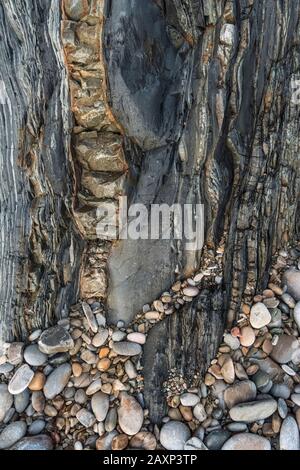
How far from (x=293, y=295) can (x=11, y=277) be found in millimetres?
2751

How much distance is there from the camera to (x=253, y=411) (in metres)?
2.61

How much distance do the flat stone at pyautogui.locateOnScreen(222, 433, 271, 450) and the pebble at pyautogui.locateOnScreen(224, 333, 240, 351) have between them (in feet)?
2.29

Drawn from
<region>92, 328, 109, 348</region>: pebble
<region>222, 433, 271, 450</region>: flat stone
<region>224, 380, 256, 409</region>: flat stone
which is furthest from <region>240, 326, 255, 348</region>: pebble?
<region>92, 328, 109, 348</region>: pebble

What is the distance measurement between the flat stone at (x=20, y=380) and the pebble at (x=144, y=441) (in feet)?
3.42

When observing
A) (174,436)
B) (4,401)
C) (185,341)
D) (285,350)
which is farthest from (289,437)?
(4,401)

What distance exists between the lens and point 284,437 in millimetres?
2555

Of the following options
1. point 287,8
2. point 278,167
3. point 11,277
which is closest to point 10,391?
point 11,277

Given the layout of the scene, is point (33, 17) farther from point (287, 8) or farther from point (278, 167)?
point (278, 167)

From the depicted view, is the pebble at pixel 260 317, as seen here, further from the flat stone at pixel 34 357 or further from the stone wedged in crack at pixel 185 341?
the flat stone at pixel 34 357

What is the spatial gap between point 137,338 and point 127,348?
0.41 feet

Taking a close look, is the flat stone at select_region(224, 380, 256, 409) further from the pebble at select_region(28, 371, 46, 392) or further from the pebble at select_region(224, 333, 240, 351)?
the pebble at select_region(28, 371, 46, 392)

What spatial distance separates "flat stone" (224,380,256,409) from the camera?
8.87 feet

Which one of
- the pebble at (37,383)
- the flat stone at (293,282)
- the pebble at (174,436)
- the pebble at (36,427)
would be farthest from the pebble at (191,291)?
the pebble at (36,427)

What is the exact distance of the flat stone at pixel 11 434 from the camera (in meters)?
2.66
